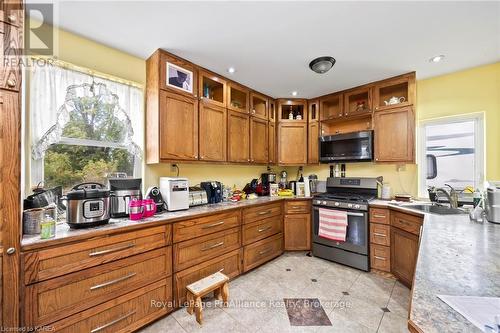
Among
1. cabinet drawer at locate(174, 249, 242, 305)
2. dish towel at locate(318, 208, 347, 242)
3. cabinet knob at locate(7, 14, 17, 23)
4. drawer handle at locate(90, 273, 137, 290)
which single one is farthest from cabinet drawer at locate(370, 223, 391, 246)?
cabinet knob at locate(7, 14, 17, 23)

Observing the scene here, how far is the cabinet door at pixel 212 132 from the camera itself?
2.62 metres

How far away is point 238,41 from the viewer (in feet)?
6.73

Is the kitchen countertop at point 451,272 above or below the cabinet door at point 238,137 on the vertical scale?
below

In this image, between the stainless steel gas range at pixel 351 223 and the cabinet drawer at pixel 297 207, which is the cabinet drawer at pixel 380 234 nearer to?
the stainless steel gas range at pixel 351 223

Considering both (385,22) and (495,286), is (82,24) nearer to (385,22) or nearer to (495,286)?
(385,22)

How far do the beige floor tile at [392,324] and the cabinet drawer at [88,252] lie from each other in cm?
199

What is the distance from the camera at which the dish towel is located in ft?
9.36

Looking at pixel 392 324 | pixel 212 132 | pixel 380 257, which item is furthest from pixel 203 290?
pixel 380 257

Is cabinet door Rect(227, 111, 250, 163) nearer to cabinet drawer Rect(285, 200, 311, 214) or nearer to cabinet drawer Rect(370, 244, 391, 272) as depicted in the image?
cabinet drawer Rect(285, 200, 311, 214)

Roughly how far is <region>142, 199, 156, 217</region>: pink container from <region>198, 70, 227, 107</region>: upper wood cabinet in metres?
1.37

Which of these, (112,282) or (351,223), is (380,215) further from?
(112,282)

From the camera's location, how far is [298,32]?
1.91 m

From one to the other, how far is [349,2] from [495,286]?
184 centimetres

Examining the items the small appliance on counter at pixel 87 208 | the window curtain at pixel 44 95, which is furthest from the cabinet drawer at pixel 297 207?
the window curtain at pixel 44 95
